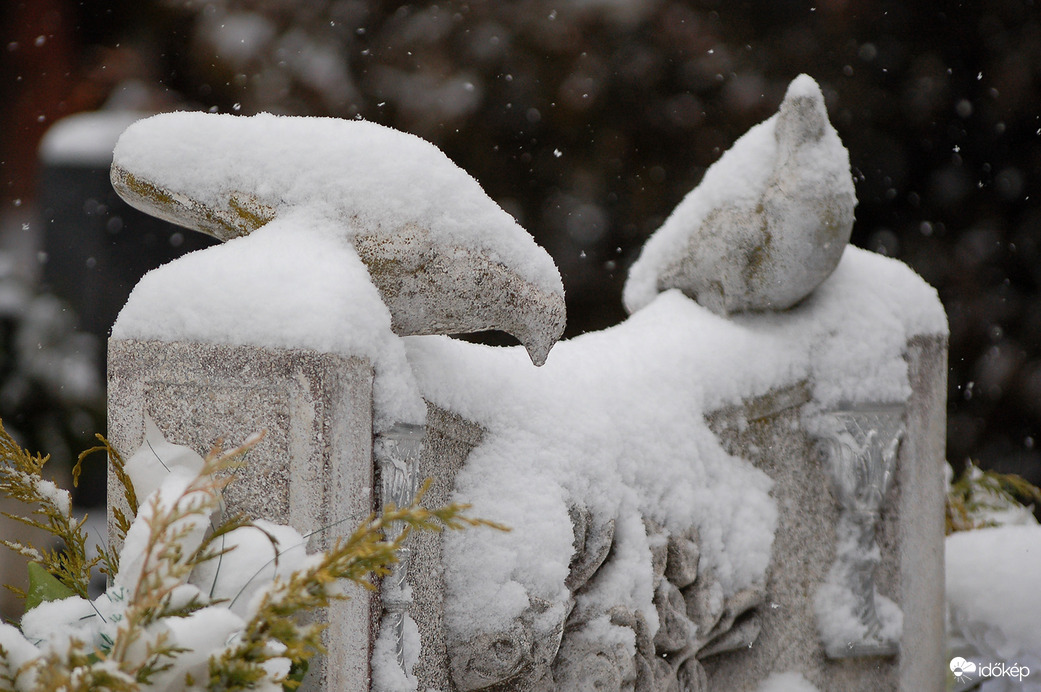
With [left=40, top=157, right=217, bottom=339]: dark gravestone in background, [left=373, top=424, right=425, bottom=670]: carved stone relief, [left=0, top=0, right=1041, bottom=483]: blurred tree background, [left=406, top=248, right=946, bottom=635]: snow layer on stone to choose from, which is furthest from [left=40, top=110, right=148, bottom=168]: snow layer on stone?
[left=373, top=424, right=425, bottom=670]: carved stone relief

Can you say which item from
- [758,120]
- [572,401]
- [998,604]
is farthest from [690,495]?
[758,120]

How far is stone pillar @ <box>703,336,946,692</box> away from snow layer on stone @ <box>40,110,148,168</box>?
2918 millimetres

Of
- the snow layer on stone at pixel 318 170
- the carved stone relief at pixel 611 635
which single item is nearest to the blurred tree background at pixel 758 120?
the carved stone relief at pixel 611 635

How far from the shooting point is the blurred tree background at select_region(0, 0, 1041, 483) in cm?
477

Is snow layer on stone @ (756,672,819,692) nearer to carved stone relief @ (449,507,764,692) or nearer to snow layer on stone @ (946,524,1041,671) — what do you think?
carved stone relief @ (449,507,764,692)

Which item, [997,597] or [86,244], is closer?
[997,597]

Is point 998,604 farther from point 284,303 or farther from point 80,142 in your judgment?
point 80,142

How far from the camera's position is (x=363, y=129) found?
137 cm

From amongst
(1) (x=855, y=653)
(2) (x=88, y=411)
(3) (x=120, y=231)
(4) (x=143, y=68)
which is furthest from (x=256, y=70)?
(1) (x=855, y=653)

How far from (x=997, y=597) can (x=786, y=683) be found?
906 mm

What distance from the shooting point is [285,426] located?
118 cm

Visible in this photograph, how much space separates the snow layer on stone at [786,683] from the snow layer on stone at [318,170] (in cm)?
112

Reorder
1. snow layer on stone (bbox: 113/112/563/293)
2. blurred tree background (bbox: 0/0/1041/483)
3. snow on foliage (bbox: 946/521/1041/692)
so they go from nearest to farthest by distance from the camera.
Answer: snow layer on stone (bbox: 113/112/563/293)
snow on foliage (bbox: 946/521/1041/692)
blurred tree background (bbox: 0/0/1041/483)

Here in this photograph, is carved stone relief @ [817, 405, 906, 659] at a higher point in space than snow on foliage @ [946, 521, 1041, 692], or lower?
higher
